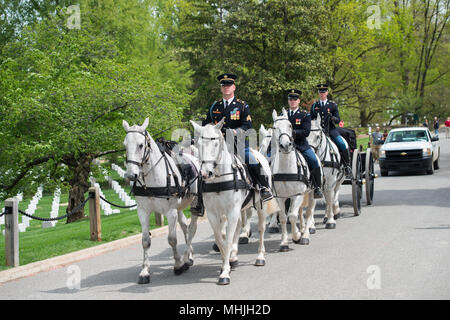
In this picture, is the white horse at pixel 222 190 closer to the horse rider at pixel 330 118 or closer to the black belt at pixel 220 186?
the black belt at pixel 220 186

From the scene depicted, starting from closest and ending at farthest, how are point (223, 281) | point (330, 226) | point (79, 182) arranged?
point (223, 281)
point (330, 226)
point (79, 182)

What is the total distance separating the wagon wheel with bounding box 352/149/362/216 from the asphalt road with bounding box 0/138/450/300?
1.00 m

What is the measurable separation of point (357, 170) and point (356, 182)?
709mm

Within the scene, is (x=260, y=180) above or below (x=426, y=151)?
below

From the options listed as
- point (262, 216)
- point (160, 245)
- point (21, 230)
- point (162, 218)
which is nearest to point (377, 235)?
point (262, 216)

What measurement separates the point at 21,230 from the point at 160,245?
12635mm

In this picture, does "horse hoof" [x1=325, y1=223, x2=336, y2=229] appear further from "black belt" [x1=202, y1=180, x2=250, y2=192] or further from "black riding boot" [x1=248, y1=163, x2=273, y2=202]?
"black belt" [x1=202, y1=180, x2=250, y2=192]

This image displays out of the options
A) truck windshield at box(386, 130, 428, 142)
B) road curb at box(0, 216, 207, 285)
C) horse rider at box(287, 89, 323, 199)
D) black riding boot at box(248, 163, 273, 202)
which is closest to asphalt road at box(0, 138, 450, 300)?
road curb at box(0, 216, 207, 285)

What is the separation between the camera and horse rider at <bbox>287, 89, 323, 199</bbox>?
36.5 ft

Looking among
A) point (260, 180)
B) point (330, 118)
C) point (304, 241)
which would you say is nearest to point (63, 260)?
point (260, 180)

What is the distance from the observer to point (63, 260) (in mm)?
10406

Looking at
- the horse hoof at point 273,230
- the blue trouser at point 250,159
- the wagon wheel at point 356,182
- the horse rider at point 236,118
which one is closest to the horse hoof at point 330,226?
the horse hoof at point 273,230

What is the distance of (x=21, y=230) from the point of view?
2256 cm

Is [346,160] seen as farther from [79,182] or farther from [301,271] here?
[79,182]
